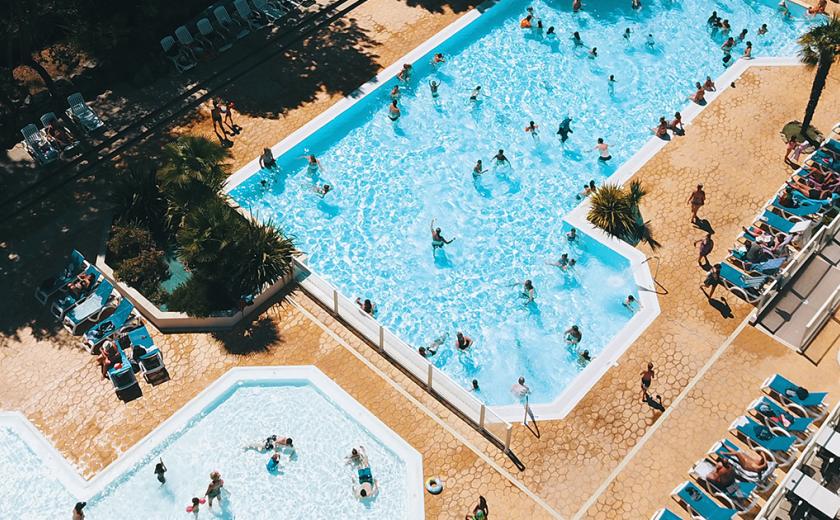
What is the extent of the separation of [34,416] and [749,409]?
66.4 feet

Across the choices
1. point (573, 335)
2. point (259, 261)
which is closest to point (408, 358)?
point (573, 335)

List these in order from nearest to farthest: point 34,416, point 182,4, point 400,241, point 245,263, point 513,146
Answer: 1. point 34,416
2. point 245,263
3. point 400,241
4. point 513,146
5. point 182,4

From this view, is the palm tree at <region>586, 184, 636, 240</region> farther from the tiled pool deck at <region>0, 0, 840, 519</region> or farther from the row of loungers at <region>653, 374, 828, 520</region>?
the row of loungers at <region>653, 374, 828, 520</region>

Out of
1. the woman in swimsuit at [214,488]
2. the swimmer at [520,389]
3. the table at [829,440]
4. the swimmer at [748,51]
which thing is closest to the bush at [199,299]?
the woman in swimsuit at [214,488]

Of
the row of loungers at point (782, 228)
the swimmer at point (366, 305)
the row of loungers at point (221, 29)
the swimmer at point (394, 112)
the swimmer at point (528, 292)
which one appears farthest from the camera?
the row of loungers at point (221, 29)

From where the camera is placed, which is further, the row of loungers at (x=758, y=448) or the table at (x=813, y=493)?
the row of loungers at (x=758, y=448)

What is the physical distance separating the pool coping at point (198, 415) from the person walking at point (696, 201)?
1313cm

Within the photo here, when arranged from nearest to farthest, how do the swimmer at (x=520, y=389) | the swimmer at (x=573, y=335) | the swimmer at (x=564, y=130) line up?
the swimmer at (x=520, y=389)
the swimmer at (x=573, y=335)
the swimmer at (x=564, y=130)

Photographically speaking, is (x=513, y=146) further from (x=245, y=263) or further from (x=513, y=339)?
(x=245, y=263)

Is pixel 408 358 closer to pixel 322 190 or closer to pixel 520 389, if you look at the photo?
pixel 520 389

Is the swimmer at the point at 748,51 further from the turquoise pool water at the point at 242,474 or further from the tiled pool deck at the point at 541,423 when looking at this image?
the turquoise pool water at the point at 242,474

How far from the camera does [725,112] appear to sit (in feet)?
104

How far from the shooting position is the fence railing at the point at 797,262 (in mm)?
25156

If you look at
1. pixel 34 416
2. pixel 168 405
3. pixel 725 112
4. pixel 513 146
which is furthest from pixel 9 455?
pixel 725 112
